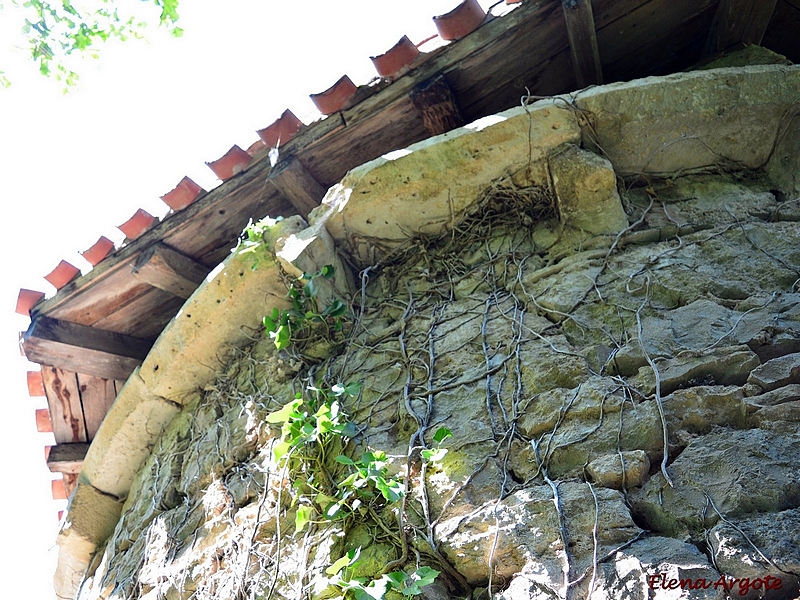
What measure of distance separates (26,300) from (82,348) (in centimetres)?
35

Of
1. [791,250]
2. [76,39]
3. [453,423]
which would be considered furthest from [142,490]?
[791,250]

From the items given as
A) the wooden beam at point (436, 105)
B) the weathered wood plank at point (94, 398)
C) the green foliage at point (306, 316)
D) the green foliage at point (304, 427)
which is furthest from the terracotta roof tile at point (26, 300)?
A: the wooden beam at point (436, 105)

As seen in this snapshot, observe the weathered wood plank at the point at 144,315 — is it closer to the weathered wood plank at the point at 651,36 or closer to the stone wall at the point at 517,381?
the stone wall at the point at 517,381

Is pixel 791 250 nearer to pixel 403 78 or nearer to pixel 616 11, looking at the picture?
pixel 616 11

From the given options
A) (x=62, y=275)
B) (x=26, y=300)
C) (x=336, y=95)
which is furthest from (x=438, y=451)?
(x=26, y=300)

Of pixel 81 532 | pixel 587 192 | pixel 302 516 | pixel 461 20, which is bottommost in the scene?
pixel 81 532

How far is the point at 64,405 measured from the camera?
3.39 meters

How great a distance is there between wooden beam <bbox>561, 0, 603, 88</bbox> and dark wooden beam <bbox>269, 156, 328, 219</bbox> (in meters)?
1.30

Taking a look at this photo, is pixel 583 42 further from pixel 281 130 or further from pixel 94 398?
pixel 94 398

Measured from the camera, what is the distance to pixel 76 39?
11.2 feet

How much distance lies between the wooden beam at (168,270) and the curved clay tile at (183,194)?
22 cm

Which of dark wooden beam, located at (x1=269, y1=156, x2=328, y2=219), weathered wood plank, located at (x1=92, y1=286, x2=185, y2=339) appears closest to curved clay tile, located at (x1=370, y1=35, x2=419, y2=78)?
dark wooden beam, located at (x1=269, y1=156, x2=328, y2=219)

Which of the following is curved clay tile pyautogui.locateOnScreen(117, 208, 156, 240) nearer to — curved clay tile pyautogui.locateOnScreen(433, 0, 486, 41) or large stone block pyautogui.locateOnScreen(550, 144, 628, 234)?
curved clay tile pyautogui.locateOnScreen(433, 0, 486, 41)

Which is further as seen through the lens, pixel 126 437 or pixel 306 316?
pixel 126 437
